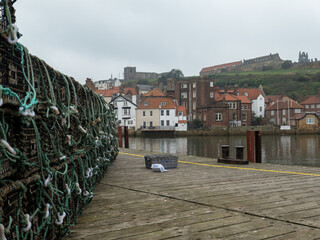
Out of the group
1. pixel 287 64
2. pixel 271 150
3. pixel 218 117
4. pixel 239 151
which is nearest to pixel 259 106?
pixel 218 117

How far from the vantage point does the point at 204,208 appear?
4.52 metres

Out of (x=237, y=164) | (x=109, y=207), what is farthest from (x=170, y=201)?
(x=237, y=164)

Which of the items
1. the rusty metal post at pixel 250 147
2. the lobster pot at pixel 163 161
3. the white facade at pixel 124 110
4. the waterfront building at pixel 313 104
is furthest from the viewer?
the waterfront building at pixel 313 104

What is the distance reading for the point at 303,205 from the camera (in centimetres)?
459

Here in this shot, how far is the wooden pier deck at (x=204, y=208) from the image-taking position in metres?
3.54

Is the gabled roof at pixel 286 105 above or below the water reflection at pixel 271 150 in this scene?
above

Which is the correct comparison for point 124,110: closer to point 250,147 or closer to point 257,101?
point 257,101

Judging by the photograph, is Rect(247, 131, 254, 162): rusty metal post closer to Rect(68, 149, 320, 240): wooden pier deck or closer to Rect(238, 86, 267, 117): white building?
Rect(68, 149, 320, 240): wooden pier deck

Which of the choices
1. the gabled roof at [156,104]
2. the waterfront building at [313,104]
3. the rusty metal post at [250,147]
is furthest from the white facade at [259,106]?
the rusty metal post at [250,147]

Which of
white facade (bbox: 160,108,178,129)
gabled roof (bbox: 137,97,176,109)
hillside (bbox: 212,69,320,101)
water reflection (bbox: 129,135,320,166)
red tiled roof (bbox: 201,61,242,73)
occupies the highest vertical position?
red tiled roof (bbox: 201,61,242,73)

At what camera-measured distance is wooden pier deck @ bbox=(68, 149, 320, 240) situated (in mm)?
3539

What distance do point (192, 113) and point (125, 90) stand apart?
22.1 m

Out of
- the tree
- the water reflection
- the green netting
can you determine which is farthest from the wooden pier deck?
the tree

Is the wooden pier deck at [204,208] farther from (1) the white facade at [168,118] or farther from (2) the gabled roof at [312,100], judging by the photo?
(2) the gabled roof at [312,100]
